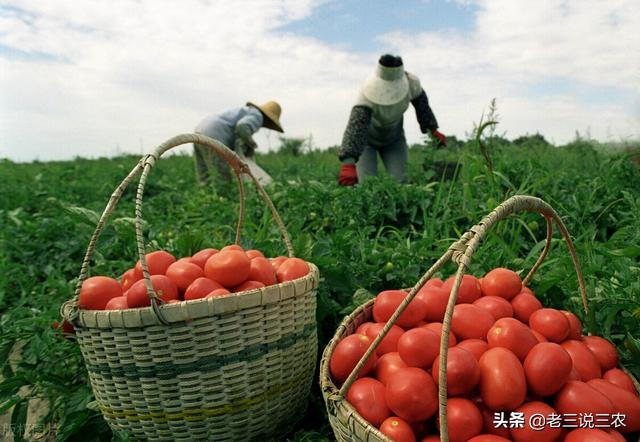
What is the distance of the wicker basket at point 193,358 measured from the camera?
1344mm

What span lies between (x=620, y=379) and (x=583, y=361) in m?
0.10

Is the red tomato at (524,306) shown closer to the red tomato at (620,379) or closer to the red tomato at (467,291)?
the red tomato at (467,291)

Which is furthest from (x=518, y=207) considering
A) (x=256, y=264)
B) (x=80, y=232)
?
(x=80, y=232)

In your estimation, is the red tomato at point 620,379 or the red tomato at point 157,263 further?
the red tomato at point 157,263

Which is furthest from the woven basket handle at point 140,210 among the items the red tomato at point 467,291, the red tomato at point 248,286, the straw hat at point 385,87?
the straw hat at point 385,87

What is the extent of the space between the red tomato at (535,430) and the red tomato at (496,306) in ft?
0.94

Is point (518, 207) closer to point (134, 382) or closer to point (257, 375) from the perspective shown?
point (257, 375)

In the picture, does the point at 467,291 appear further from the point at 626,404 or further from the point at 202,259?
the point at 202,259

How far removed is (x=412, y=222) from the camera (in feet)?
10.6

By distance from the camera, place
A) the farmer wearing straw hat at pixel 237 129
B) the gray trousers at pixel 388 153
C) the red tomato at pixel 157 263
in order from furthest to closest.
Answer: the farmer wearing straw hat at pixel 237 129
the gray trousers at pixel 388 153
the red tomato at pixel 157 263

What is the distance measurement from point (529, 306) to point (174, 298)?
1.05m

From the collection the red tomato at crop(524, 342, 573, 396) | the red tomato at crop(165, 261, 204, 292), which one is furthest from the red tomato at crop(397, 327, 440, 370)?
the red tomato at crop(165, 261, 204, 292)

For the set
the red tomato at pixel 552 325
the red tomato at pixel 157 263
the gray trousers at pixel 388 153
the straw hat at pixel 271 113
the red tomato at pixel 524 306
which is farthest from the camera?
the straw hat at pixel 271 113

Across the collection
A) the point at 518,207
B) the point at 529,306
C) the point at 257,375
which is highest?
the point at 518,207
